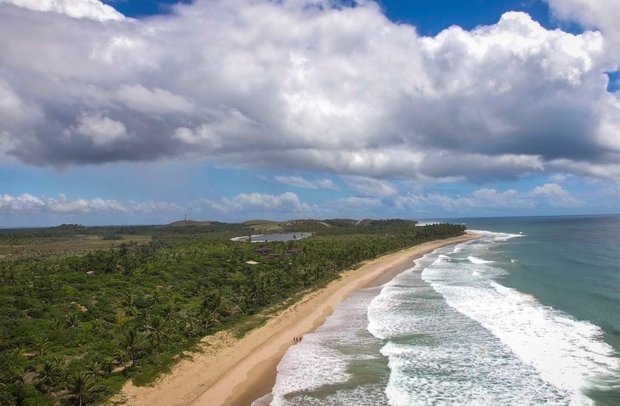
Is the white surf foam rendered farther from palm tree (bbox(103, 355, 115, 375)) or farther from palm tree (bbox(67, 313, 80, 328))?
palm tree (bbox(103, 355, 115, 375))

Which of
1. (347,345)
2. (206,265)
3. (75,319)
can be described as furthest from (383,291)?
(75,319)

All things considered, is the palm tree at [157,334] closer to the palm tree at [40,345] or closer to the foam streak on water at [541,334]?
the palm tree at [40,345]

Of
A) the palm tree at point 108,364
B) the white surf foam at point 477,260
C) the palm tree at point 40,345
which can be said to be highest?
the palm tree at point 40,345

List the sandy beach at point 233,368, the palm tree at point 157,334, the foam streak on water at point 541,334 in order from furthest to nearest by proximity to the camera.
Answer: the palm tree at point 157,334 → the foam streak on water at point 541,334 → the sandy beach at point 233,368

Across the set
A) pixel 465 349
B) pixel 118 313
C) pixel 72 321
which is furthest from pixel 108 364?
pixel 465 349

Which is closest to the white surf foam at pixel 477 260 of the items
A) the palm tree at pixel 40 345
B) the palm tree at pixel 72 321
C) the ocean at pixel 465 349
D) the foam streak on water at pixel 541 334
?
the foam streak on water at pixel 541 334

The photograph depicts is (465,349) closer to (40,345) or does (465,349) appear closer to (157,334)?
(157,334)

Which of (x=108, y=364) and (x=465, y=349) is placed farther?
(x=465, y=349)

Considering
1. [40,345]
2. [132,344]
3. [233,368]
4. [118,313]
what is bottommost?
[233,368]

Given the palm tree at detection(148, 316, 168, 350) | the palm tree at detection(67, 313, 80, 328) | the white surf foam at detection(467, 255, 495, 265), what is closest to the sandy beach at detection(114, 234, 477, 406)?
the palm tree at detection(148, 316, 168, 350)
